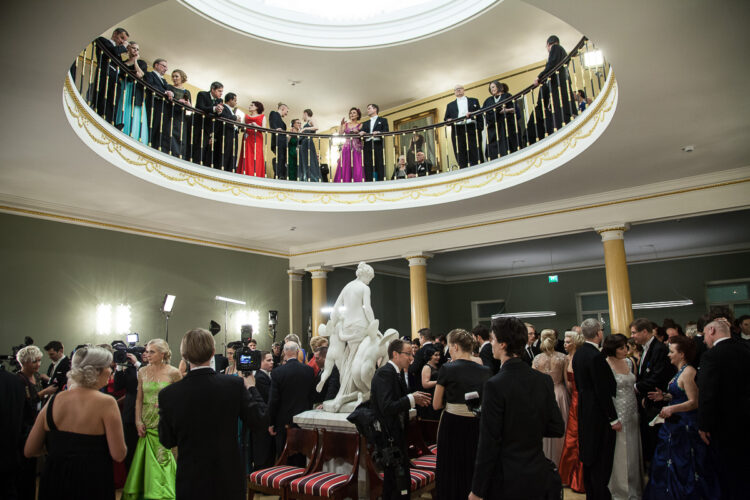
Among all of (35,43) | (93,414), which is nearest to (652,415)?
(93,414)

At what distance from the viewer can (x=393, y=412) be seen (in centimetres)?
356

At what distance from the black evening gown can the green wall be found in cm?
704

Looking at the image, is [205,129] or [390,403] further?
[205,129]

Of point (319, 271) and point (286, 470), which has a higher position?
point (319, 271)

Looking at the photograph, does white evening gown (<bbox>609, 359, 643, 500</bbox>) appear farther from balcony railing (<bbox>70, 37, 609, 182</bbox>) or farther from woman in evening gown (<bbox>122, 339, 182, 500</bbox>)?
balcony railing (<bbox>70, 37, 609, 182</bbox>)

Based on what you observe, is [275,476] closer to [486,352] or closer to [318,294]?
[486,352]

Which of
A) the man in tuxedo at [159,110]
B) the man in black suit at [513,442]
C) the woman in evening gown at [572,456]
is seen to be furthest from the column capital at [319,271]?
the man in black suit at [513,442]

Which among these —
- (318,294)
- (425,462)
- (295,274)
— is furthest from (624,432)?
(295,274)

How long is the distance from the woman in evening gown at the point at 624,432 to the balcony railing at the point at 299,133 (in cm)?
409

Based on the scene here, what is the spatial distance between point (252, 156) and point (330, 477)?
7.42 metres

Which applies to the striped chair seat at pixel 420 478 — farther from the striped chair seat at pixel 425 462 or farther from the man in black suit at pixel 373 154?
the man in black suit at pixel 373 154

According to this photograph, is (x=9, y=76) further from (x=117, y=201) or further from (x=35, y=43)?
(x=117, y=201)

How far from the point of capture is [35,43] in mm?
4293

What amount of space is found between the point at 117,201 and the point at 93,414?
7.15 metres
